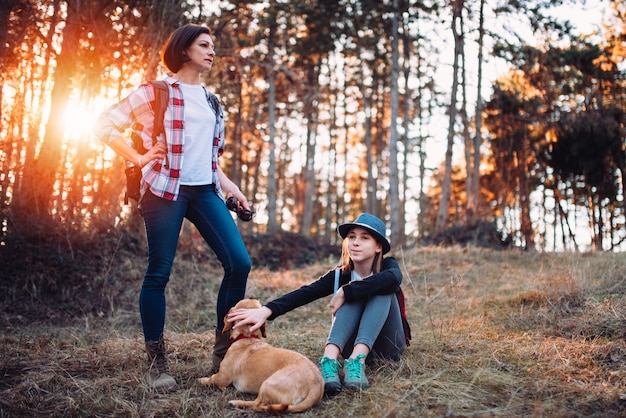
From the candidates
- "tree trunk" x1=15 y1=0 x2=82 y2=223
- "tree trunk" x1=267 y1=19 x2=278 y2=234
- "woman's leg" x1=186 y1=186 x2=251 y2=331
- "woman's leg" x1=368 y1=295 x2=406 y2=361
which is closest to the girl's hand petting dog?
"woman's leg" x1=186 y1=186 x2=251 y2=331

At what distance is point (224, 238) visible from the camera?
10.4ft

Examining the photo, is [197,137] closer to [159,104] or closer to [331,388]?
[159,104]

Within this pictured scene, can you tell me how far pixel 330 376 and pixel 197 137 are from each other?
5.70 ft

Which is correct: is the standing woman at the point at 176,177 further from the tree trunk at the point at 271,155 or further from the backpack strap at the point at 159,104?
the tree trunk at the point at 271,155

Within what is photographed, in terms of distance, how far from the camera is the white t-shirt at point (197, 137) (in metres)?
3.13

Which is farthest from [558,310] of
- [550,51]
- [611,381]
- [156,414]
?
[550,51]

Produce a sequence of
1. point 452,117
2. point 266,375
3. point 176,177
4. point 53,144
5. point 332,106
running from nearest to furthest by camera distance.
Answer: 1. point 266,375
2. point 176,177
3. point 53,144
4. point 452,117
5. point 332,106

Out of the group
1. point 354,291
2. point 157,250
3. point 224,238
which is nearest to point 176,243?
point 157,250

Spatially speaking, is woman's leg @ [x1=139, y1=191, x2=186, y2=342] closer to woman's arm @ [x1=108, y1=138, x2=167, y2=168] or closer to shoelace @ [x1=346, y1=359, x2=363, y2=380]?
woman's arm @ [x1=108, y1=138, x2=167, y2=168]

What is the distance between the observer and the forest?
21.6 feet

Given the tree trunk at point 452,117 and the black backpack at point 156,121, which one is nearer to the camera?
the black backpack at point 156,121

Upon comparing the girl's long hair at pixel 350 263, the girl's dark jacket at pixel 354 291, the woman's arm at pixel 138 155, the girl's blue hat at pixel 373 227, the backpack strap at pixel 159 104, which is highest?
the backpack strap at pixel 159 104

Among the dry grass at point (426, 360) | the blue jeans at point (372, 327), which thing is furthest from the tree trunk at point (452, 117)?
the blue jeans at point (372, 327)

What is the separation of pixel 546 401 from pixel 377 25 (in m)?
16.7
